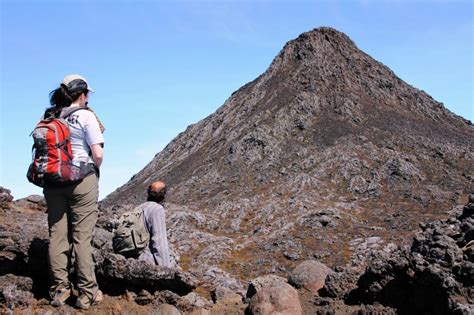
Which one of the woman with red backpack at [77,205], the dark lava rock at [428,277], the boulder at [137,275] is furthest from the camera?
the boulder at [137,275]

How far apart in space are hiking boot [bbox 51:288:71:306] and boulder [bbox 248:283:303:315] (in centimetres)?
411

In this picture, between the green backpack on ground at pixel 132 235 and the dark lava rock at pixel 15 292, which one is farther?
A: the green backpack on ground at pixel 132 235

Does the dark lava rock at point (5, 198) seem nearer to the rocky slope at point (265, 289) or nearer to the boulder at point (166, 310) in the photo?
the rocky slope at point (265, 289)

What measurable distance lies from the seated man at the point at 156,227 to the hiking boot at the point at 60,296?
5.43ft

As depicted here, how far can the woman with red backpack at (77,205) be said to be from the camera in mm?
8766

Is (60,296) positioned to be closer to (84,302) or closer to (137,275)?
(84,302)

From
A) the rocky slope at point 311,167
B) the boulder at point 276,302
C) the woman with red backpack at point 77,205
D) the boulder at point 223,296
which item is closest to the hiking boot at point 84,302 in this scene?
the woman with red backpack at point 77,205

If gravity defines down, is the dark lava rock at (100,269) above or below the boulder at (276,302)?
above

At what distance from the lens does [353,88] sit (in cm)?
7050

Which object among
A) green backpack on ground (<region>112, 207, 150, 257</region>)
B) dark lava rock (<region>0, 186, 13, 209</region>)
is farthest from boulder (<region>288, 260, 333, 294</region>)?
dark lava rock (<region>0, 186, 13, 209</region>)

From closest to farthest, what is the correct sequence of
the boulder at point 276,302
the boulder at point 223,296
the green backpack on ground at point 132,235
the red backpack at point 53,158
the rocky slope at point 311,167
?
1. the red backpack at point 53,158
2. the green backpack on ground at point 132,235
3. the boulder at point 276,302
4. the boulder at point 223,296
5. the rocky slope at point 311,167

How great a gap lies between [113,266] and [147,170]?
2611 inches

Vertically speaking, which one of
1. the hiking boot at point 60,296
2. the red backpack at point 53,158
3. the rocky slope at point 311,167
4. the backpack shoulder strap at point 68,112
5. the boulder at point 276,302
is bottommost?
the boulder at point 276,302

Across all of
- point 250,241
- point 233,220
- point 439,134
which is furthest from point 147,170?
point 439,134
